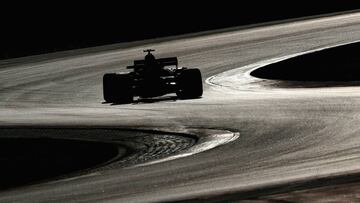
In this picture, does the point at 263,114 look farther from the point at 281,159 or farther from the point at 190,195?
the point at 190,195

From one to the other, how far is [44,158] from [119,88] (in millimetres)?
7942

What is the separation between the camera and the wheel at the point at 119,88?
24047mm

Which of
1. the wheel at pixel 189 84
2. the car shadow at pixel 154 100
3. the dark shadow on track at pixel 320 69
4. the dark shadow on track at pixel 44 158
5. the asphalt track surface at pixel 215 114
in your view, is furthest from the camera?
the dark shadow on track at pixel 320 69

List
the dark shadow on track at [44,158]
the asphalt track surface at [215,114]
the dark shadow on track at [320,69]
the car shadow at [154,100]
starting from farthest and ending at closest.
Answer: the dark shadow on track at [320,69] → the car shadow at [154,100] → the dark shadow on track at [44,158] → the asphalt track surface at [215,114]

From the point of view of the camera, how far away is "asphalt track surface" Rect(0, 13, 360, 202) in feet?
36.8

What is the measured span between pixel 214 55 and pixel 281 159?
22354 mm

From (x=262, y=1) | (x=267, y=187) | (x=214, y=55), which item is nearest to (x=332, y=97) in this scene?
(x=267, y=187)

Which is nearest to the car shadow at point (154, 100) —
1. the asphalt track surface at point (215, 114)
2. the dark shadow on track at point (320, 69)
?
the asphalt track surface at point (215, 114)

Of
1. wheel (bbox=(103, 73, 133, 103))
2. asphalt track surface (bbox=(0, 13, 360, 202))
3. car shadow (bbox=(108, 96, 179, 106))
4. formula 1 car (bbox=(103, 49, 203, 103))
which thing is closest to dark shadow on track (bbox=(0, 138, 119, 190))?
asphalt track surface (bbox=(0, 13, 360, 202))

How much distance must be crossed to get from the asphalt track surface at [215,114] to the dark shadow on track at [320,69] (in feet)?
2.19

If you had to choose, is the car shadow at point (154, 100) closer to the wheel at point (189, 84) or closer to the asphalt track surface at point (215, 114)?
the asphalt track surface at point (215, 114)

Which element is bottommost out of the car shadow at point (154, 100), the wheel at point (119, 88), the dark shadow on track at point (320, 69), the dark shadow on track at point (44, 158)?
the dark shadow on track at point (320, 69)

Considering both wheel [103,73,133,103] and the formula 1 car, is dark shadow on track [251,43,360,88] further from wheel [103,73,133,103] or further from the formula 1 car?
wheel [103,73,133,103]

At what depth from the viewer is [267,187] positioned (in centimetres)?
980
